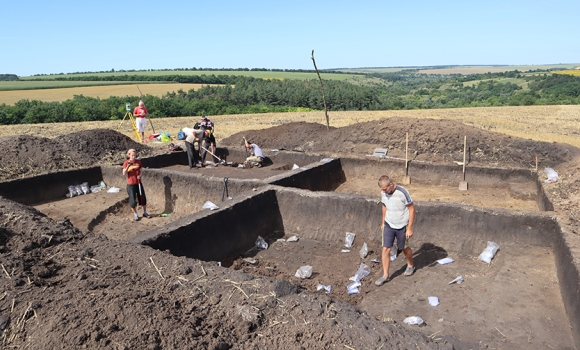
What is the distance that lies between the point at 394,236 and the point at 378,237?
1.34 m

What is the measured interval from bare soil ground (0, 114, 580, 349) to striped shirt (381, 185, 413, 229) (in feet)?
2.81

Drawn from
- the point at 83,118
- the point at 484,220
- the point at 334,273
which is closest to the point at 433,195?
the point at 484,220

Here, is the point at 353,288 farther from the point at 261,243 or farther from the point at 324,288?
the point at 261,243

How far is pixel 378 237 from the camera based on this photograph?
666cm

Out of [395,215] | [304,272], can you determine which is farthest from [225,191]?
[395,215]

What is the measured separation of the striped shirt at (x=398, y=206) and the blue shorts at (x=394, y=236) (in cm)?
7

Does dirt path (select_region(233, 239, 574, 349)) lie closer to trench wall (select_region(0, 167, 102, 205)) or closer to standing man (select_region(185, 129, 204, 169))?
standing man (select_region(185, 129, 204, 169))

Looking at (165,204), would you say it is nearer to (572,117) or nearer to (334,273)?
(334,273)

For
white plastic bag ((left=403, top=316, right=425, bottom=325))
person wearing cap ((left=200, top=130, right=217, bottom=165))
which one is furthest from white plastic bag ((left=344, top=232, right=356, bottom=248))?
person wearing cap ((left=200, top=130, right=217, bottom=165))

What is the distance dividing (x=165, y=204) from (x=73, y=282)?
5555 mm

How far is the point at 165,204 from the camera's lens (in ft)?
30.4

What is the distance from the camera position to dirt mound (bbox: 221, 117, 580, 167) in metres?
10.3

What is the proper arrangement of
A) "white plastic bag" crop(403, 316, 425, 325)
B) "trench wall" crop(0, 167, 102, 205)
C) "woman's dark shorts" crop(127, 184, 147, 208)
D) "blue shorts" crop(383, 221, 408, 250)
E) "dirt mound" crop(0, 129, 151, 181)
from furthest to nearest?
"dirt mound" crop(0, 129, 151, 181) → "trench wall" crop(0, 167, 102, 205) → "woman's dark shorts" crop(127, 184, 147, 208) → "blue shorts" crop(383, 221, 408, 250) → "white plastic bag" crop(403, 316, 425, 325)

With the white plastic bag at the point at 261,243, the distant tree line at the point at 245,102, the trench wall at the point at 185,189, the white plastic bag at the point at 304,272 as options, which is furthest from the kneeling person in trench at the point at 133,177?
the distant tree line at the point at 245,102
